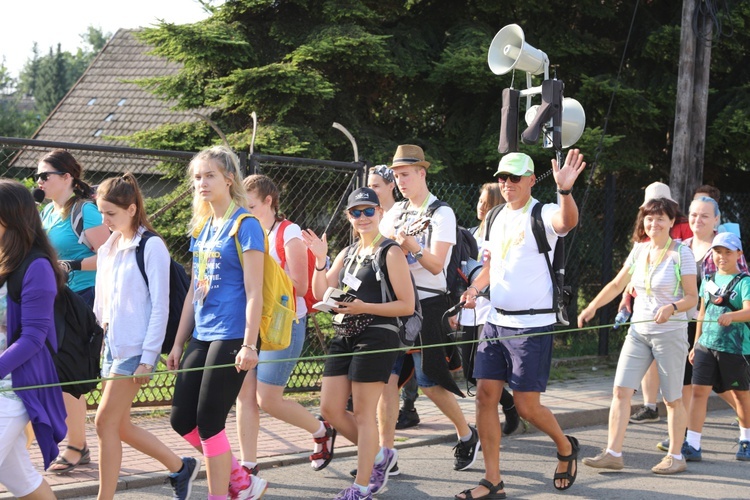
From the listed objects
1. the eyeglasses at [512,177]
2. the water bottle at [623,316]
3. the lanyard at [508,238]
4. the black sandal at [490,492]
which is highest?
the eyeglasses at [512,177]

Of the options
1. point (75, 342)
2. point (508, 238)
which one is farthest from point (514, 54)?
point (75, 342)

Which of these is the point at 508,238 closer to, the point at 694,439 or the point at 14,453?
the point at 694,439

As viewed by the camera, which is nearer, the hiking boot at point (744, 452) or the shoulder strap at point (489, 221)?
the shoulder strap at point (489, 221)

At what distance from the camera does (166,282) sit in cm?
509

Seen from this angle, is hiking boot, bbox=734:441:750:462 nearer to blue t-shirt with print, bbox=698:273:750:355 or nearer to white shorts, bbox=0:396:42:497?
blue t-shirt with print, bbox=698:273:750:355

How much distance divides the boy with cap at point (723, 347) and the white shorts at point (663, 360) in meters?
0.58

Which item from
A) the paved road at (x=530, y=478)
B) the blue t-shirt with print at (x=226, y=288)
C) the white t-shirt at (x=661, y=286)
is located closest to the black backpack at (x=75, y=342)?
the blue t-shirt with print at (x=226, y=288)

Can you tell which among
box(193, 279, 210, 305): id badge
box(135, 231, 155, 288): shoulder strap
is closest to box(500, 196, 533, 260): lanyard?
box(193, 279, 210, 305): id badge

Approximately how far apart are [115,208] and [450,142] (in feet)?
25.1

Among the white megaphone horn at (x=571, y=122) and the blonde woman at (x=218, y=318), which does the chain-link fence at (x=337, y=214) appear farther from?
the blonde woman at (x=218, y=318)

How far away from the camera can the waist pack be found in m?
5.10

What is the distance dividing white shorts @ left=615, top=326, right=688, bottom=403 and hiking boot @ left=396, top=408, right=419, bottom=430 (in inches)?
75.3

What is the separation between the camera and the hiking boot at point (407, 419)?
7.94 meters

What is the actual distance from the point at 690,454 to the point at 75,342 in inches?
185
